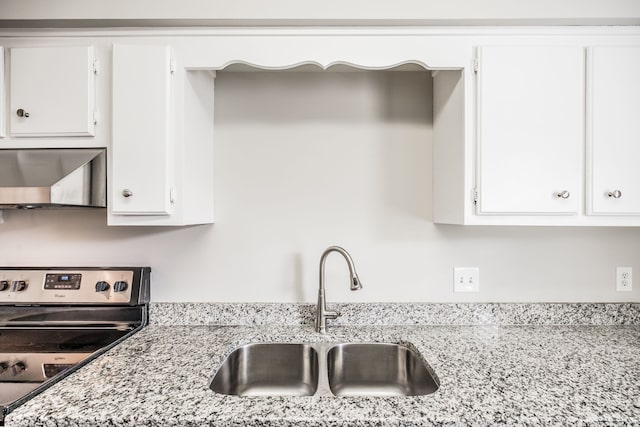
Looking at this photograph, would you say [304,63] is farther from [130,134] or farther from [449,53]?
[130,134]

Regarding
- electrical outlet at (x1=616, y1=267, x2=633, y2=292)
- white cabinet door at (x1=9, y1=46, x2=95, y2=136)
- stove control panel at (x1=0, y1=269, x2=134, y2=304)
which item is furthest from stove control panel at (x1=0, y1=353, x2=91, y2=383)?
electrical outlet at (x1=616, y1=267, x2=633, y2=292)

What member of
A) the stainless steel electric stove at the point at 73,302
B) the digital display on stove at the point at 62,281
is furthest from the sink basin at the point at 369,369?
the digital display on stove at the point at 62,281

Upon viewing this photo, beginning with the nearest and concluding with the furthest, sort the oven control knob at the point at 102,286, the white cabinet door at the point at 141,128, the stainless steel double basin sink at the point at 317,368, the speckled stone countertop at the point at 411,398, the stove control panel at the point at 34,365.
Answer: the speckled stone countertop at the point at 411,398
the stove control panel at the point at 34,365
the white cabinet door at the point at 141,128
the stainless steel double basin sink at the point at 317,368
the oven control knob at the point at 102,286

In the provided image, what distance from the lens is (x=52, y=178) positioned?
49.1 inches

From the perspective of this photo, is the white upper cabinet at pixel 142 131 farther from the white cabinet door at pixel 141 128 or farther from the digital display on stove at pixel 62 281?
the digital display on stove at pixel 62 281

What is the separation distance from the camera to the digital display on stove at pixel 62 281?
1.59 meters

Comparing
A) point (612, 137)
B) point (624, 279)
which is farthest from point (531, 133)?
point (624, 279)

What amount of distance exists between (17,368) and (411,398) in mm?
1271

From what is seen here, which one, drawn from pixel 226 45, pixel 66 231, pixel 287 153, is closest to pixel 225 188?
pixel 287 153

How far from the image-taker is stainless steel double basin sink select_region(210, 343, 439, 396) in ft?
4.79

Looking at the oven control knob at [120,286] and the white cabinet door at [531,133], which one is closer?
the white cabinet door at [531,133]

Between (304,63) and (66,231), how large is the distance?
1.31m

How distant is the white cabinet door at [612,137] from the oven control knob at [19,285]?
2.34m

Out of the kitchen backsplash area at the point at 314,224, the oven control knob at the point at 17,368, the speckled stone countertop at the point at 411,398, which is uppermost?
the kitchen backsplash area at the point at 314,224
